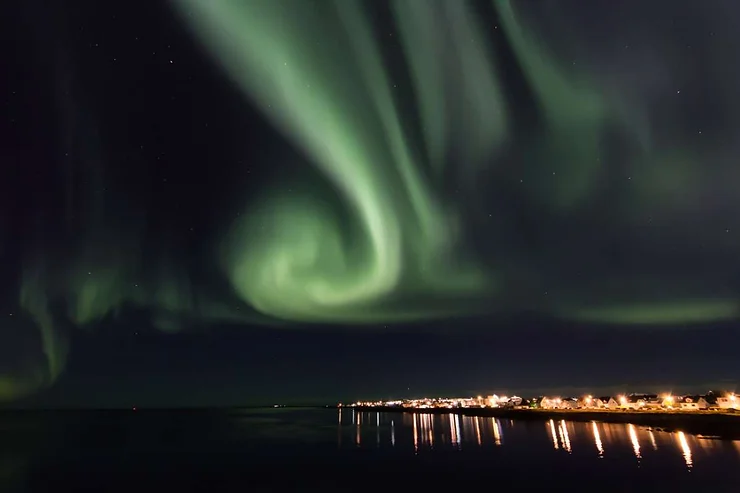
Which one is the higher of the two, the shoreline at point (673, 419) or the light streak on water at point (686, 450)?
the shoreline at point (673, 419)

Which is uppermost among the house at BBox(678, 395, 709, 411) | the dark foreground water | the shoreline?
the house at BBox(678, 395, 709, 411)

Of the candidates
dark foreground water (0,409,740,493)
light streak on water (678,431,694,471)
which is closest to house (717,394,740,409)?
light streak on water (678,431,694,471)

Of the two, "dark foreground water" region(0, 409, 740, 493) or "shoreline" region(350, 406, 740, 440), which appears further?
"shoreline" region(350, 406, 740, 440)

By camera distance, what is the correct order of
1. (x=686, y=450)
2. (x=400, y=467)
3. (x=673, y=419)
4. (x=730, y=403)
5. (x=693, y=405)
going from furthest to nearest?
(x=693, y=405), (x=730, y=403), (x=673, y=419), (x=686, y=450), (x=400, y=467)

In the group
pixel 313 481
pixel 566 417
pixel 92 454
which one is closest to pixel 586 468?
pixel 313 481

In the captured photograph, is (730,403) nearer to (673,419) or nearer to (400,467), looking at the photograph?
(673,419)

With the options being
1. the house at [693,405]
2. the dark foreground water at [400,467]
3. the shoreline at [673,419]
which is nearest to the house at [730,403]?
the house at [693,405]

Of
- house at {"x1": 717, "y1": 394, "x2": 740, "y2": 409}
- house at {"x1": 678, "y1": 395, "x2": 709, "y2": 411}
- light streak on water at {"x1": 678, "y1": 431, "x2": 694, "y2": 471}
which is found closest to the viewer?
light streak on water at {"x1": 678, "y1": 431, "x2": 694, "y2": 471}

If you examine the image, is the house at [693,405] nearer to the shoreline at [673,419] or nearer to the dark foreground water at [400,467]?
the shoreline at [673,419]

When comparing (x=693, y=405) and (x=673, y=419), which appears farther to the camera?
(x=693, y=405)

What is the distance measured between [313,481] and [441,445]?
34224mm

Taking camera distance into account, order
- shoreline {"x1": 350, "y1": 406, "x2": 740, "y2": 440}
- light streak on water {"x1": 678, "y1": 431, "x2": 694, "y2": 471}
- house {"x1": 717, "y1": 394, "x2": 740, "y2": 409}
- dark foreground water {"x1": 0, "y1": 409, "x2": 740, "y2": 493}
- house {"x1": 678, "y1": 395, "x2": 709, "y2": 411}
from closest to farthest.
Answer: dark foreground water {"x1": 0, "y1": 409, "x2": 740, "y2": 493} < light streak on water {"x1": 678, "y1": 431, "x2": 694, "y2": 471} < shoreline {"x1": 350, "y1": 406, "x2": 740, "y2": 440} < house {"x1": 678, "y1": 395, "x2": 709, "y2": 411} < house {"x1": 717, "y1": 394, "x2": 740, "y2": 409}

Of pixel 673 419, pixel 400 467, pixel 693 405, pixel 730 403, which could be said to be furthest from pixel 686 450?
pixel 730 403

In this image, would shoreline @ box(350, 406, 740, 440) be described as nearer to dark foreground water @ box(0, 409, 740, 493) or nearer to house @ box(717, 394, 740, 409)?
dark foreground water @ box(0, 409, 740, 493)
